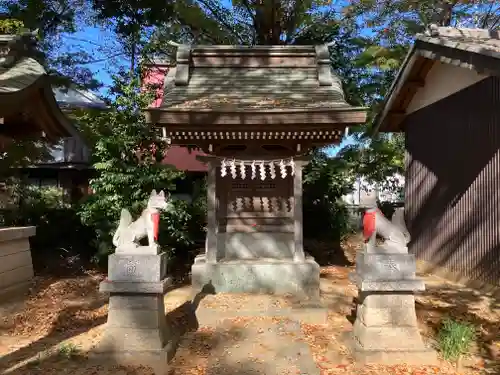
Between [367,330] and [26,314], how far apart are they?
659cm

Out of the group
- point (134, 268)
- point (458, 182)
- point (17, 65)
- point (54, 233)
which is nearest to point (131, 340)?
point (134, 268)

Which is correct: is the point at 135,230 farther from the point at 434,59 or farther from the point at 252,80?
the point at 434,59

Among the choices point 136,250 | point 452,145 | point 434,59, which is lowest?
point 136,250

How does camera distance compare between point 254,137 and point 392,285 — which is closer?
point 392,285

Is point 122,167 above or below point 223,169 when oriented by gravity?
above

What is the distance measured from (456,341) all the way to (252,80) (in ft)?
22.7

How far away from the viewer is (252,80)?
10.1 metres

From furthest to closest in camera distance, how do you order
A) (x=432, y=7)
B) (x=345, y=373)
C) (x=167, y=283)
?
(x=432, y=7) < (x=167, y=283) < (x=345, y=373)

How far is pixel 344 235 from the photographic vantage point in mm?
15719

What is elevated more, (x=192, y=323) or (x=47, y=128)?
(x=47, y=128)

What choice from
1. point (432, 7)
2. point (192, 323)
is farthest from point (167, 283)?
point (432, 7)

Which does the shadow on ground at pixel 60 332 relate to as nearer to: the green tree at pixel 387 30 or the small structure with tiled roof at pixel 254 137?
the small structure with tiled roof at pixel 254 137

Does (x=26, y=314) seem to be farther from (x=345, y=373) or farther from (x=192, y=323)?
(x=345, y=373)

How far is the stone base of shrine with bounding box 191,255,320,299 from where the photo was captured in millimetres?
9211
